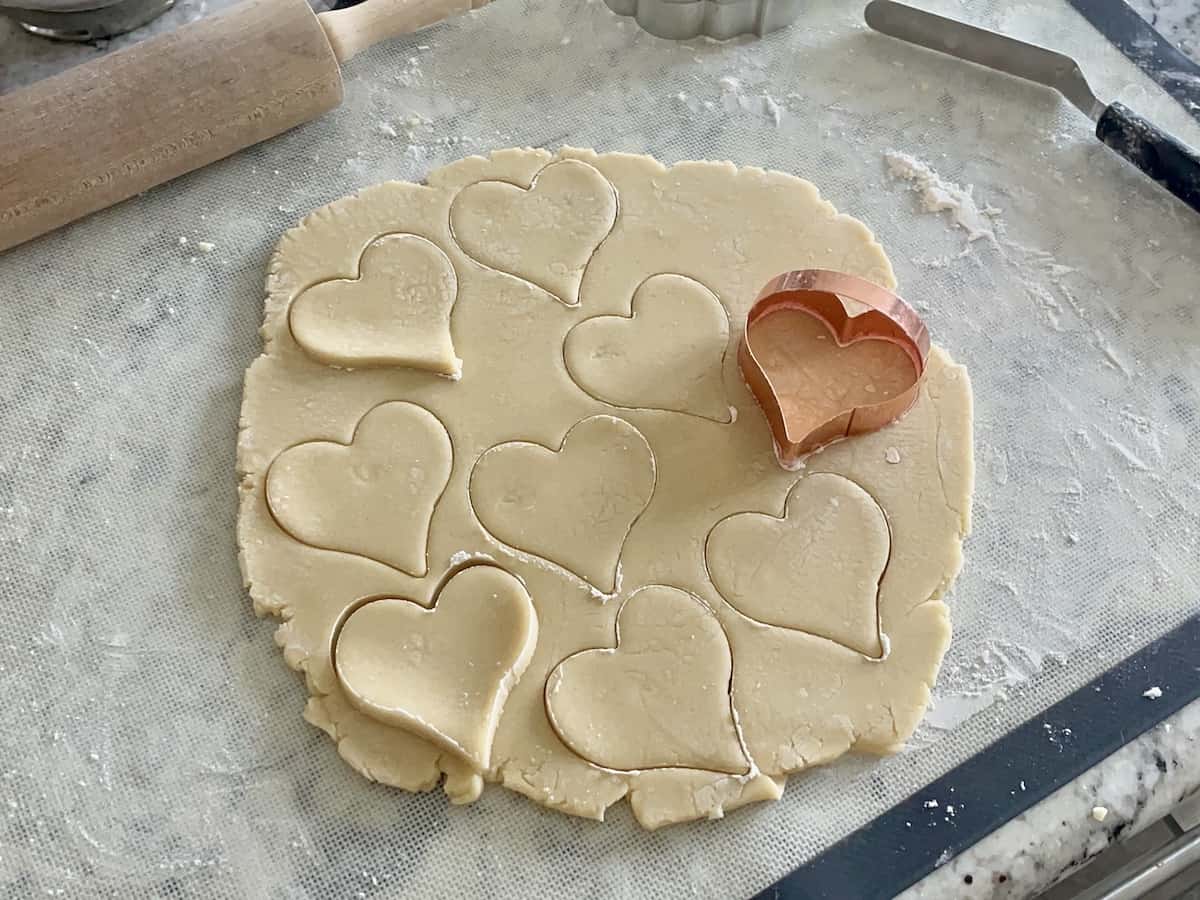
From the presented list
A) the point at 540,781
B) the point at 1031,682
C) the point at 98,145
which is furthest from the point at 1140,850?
the point at 98,145

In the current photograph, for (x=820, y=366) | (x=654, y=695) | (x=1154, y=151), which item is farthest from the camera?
(x=1154, y=151)

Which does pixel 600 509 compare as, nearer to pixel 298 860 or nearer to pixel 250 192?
pixel 298 860

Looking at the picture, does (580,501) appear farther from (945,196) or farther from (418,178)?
(945,196)

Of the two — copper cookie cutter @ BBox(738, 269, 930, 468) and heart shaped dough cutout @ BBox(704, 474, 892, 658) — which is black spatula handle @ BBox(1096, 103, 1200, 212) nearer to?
copper cookie cutter @ BBox(738, 269, 930, 468)

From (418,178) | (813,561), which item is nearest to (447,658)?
(813,561)

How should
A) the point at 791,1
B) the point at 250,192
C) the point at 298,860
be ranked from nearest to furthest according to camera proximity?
the point at 298,860 → the point at 250,192 → the point at 791,1
